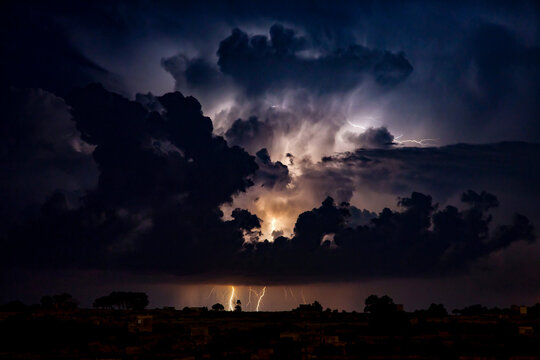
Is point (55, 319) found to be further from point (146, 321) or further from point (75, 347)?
point (75, 347)

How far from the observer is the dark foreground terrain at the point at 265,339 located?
77.5 meters

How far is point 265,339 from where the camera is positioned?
90.1m

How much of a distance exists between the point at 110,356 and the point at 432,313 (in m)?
87.8

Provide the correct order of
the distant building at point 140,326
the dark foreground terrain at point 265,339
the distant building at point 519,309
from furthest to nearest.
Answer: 1. the distant building at point 519,309
2. the distant building at point 140,326
3. the dark foreground terrain at point 265,339

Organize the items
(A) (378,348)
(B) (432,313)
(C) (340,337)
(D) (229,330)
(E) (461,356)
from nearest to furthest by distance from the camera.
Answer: (E) (461,356), (A) (378,348), (C) (340,337), (D) (229,330), (B) (432,313)

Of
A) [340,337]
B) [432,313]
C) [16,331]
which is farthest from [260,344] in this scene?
[432,313]

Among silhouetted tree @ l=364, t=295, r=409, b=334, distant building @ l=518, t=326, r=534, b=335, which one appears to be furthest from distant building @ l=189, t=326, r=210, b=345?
distant building @ l=518, t=326, r=534, b=335

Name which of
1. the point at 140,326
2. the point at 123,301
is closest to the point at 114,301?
the point at 123,301

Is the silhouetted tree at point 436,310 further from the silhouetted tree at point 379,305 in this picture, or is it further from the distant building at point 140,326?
A: the distant building at point 140,326

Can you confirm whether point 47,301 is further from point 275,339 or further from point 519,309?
point 519,309

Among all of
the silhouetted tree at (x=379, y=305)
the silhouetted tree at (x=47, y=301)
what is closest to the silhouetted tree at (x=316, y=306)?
the silhouetted tree at (x=379, y=305)

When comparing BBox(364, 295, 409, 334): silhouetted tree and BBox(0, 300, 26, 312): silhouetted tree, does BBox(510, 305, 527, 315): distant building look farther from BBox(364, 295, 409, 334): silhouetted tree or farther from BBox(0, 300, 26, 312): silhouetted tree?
BBox(0, 300, 26, 312): silhouetted tree

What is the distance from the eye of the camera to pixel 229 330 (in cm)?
10406

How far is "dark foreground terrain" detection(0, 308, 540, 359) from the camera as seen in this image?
77500mm
